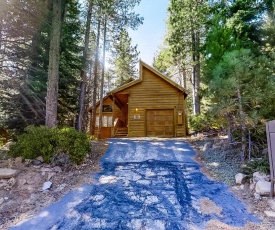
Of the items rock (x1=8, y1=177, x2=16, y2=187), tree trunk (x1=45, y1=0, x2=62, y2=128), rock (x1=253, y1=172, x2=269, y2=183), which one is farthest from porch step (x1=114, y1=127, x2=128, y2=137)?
rock (x1=253, y1=172, x2=269, y2=183)

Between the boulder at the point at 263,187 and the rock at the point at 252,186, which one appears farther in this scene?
the rock at the point at 252,186

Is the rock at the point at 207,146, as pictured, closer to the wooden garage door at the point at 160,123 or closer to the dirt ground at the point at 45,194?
the dirt ground at the point at 45,194

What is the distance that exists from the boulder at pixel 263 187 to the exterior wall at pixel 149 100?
30.7 ft

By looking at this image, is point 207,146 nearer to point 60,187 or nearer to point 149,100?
point 60,187

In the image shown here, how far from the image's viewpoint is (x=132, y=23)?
45.3 feet

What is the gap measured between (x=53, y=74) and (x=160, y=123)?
823 centimetres

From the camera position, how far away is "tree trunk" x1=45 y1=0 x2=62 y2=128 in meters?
7.83

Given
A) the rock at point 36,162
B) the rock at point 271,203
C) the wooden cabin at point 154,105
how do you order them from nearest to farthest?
the rock at point 271,203 < the rock at point 36,162 < the wooden cabin at point 154,105

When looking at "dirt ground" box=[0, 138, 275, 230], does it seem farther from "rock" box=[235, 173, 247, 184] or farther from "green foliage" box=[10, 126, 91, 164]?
"green foliage" box=[10, 126, 91, 164]

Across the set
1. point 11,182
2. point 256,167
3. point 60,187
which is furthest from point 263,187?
point 11,182

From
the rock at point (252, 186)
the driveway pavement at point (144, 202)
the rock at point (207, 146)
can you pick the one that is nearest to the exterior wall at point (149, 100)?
the rock at point (207, 146)

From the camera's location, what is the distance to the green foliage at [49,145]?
246 inches

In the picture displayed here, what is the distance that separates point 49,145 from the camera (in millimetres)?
6305

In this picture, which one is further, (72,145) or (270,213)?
(72,145)
